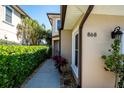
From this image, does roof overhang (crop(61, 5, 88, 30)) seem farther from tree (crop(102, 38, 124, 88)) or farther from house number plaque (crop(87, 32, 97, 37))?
tree (crop(102, 38, 124, 88))

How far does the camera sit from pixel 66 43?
13.2 meters

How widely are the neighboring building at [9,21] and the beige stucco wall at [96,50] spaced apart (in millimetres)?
9840

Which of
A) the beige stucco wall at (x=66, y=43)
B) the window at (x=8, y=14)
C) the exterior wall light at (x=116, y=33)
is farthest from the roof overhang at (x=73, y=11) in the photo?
the window at (x=8, y=14)

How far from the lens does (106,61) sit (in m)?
6.34

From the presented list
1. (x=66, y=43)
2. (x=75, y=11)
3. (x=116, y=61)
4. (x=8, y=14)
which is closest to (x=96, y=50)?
(x=116, y=61)

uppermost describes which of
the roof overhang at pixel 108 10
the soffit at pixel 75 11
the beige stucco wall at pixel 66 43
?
the soffit at pixel 75 11

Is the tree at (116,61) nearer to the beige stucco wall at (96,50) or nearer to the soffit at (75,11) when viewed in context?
the beige stucco wall at (96,50)

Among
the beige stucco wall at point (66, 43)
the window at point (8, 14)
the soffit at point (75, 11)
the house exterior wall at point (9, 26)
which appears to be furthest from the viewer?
the window at point (8, 14)

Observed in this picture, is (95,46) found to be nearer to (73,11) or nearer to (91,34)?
(91,34)

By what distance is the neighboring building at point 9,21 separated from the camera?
14523 millimetres

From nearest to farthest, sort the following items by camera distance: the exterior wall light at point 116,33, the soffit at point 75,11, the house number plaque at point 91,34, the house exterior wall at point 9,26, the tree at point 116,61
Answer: the soffit at point 75,11
the tree at point 116,61
the exterior wall light at point 116,33
the house number plaque at point 91,34
the house exterior wall at point 9,26

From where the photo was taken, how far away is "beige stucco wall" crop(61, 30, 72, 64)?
13.1 metres

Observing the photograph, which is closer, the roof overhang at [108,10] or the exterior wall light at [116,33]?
the roof overhang at [108,10]
